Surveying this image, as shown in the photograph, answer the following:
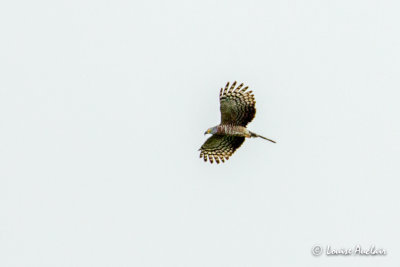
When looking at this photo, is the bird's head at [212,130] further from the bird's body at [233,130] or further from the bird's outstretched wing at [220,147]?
the bird's outstretched wing at [220,147]

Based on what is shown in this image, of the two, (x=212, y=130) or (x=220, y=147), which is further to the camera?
(x=220, y=147)

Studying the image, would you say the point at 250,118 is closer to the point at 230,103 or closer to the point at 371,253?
the point at 230,103

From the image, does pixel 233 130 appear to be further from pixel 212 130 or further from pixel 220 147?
pixel 220 147

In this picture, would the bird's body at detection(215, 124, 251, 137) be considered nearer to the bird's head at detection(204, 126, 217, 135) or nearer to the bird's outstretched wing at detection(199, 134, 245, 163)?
the bird's head at detection(204, 126, 217, 135)

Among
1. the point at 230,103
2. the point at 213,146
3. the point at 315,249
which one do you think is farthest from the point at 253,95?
the point at 315,249

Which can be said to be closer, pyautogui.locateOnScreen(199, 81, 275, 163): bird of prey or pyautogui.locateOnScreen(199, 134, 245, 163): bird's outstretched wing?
pyautogui.locateOnScreen(199, 81, 275, 163): bird of prey

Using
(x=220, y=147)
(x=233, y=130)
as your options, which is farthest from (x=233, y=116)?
(x=220, y=147)
